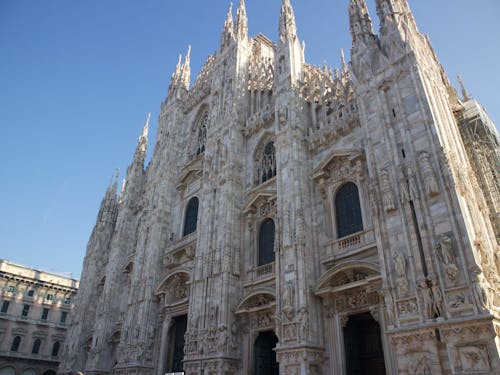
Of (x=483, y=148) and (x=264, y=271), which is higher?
(x=483, y=148)

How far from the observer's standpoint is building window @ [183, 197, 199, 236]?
25422 millimetres

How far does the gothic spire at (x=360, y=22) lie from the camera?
1778 cm

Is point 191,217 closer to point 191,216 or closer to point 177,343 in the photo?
point 191,216

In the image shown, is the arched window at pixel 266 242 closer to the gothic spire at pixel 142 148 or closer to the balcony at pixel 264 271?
the balcony at pixel 264 271

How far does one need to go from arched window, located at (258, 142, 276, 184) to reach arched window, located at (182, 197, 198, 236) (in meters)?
5.88

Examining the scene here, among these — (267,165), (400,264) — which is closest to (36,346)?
(267,165)

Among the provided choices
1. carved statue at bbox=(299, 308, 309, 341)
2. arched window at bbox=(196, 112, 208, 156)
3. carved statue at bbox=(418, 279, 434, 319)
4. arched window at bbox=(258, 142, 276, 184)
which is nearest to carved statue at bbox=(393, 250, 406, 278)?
carved statue at bbox=(418, 279, 434, 319)

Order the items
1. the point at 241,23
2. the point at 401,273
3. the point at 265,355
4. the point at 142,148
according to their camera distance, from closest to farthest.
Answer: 1. the point at 401,273
2. the point at 265,355
3. the point at 241,23
4. the point at 142,148

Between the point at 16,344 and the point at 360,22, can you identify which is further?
the point at 16,344

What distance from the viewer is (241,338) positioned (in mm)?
17953

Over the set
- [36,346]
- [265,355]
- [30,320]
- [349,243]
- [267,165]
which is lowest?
[265,355]

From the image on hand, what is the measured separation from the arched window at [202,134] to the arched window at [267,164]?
704 centimetres

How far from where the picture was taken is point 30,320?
42938mm

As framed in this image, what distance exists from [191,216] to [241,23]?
1436 centimetres
